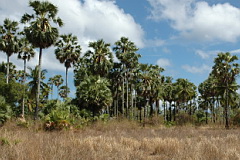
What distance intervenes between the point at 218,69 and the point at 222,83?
2600 millimetres

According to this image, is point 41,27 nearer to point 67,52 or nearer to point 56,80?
point 67,52

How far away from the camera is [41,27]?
29.9m

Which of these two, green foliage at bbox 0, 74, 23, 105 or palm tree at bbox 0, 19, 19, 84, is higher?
palm tree at bbox 0, 19, 19, 84

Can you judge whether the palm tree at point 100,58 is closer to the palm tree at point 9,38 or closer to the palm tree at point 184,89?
the palm tree at point 9,38

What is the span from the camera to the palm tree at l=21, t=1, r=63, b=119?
29.5 meters

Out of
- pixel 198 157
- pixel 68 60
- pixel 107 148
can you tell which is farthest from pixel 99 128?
pixel 68 60

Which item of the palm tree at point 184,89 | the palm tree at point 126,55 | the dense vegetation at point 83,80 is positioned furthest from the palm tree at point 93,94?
the palm tree at point 184,89

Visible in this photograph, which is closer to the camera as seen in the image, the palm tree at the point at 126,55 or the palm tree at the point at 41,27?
the palm tree at the point at 41,27

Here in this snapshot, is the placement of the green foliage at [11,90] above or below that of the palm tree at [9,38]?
below

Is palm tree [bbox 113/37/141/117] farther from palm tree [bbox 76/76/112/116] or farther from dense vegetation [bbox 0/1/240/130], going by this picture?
palm tree [bbox 76/76/112/116]

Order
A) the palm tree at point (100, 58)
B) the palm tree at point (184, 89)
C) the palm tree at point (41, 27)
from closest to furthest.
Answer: the palm tree at point (41, 27)
the palm tree at point (100, 58)
the palm tree at point (184, 89)

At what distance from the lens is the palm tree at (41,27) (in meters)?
29.5

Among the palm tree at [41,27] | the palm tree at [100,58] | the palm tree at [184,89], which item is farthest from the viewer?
the palm tree at [184,89]

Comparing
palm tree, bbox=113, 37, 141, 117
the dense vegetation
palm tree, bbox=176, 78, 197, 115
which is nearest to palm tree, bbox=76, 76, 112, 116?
the dense vegetation
